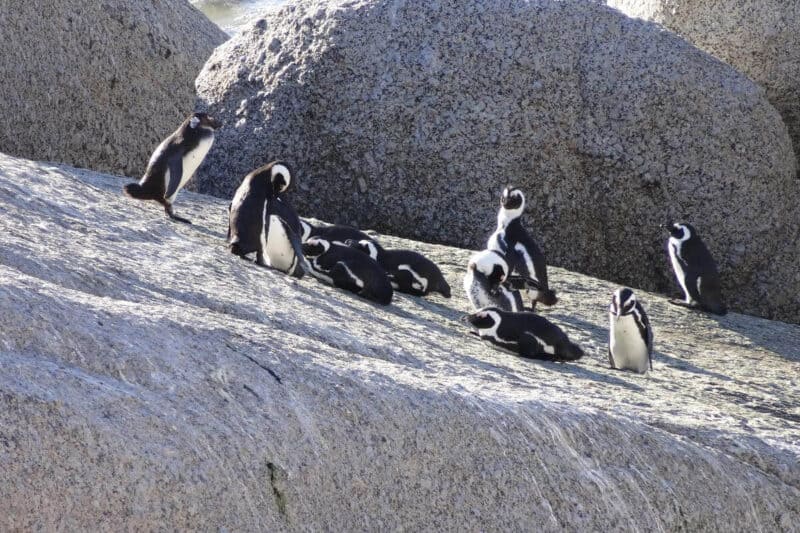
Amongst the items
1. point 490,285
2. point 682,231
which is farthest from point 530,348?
point 682,231

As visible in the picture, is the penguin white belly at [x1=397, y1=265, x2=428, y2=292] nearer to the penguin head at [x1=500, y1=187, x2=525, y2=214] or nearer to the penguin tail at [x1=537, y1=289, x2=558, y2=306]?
the penguin tail at [x1=537, y1=289, x2=558, y2=306]

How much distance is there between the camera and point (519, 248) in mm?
7777

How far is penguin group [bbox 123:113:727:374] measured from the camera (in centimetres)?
609

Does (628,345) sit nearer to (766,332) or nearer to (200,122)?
(766,332)

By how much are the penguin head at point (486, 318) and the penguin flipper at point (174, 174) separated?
6.73ft

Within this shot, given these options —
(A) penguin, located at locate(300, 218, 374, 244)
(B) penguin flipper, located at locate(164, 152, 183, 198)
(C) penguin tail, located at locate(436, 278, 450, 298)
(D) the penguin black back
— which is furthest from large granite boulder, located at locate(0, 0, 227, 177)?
(C) penguin tail, located at locate(436, 278, 450, 298)

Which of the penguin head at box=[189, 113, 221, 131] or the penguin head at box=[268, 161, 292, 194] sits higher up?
the penguin head at box=[189, 113, 221, 131]

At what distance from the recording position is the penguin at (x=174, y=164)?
7.29m

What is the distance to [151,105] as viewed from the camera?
1043cm

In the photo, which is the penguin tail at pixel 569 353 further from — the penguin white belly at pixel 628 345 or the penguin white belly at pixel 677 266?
the penguin white belly at pixel 677 266

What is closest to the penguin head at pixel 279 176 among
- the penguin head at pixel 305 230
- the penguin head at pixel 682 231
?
the penguin head at pixel 305 230

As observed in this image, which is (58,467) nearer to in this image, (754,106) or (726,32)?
(754,106)

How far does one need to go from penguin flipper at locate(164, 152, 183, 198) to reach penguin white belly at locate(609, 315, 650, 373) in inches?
99.1

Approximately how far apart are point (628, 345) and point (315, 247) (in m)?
1.68
